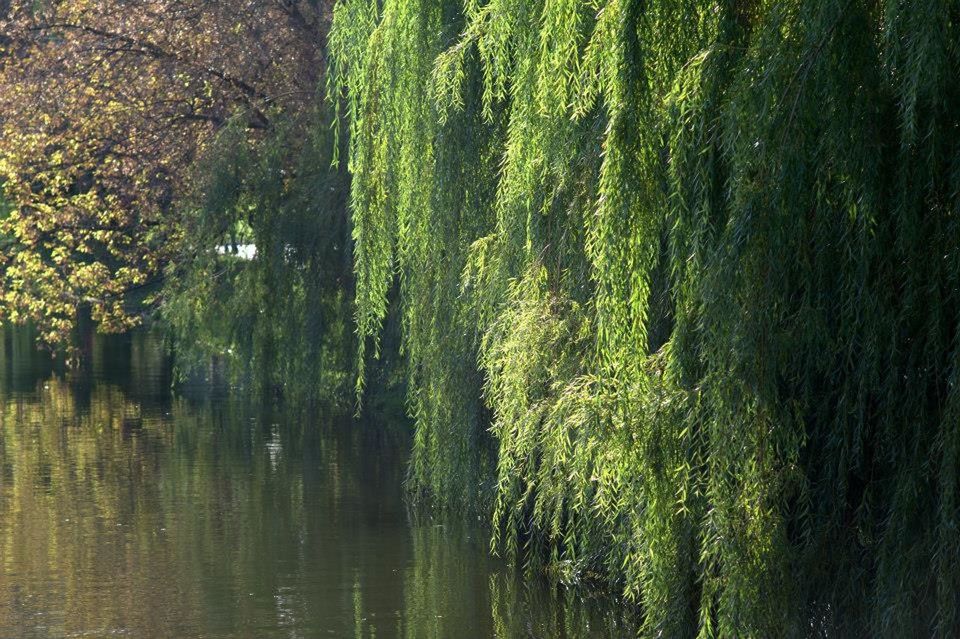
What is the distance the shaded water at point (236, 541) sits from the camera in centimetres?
935

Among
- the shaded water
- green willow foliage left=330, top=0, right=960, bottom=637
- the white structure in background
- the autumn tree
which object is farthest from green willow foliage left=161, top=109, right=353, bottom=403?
green willow foliage left=330, top=0, right=960, bottom=637

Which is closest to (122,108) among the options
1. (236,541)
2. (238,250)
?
(238,250)

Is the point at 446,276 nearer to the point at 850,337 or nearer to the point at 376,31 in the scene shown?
the point at 376,31

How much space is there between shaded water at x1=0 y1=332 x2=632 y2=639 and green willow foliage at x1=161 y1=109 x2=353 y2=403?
33.2 inches

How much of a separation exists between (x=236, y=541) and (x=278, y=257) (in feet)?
23.1

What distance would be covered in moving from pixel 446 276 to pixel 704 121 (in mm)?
4625

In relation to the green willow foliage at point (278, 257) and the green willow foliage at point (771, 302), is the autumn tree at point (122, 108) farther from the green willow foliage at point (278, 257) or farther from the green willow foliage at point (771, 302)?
the green willow foliage at point (771, 302)

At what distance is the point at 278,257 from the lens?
722 inches

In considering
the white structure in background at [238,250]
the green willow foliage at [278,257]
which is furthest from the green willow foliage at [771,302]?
the white structure in background at [238,250]

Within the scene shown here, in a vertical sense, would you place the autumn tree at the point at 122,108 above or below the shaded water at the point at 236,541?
above

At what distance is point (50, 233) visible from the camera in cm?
2206

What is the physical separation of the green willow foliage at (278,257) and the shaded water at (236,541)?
2.76ft

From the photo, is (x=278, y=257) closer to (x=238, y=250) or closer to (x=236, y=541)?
(x=238, y=250)

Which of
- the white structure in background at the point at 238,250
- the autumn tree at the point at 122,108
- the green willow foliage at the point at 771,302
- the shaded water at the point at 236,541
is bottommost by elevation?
the shaded water at the point at 236,541
